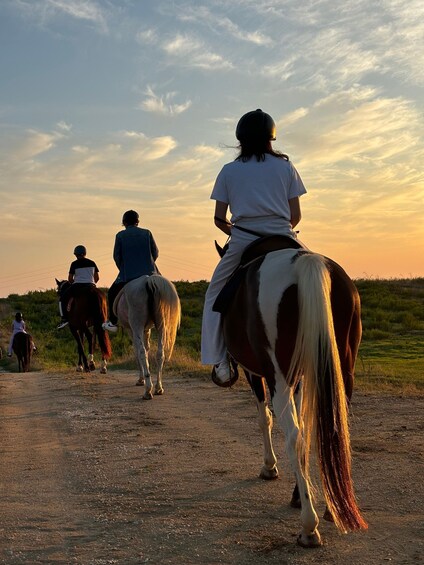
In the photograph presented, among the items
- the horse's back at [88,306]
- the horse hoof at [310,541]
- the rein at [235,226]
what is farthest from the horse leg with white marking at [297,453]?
the horse's back at [88,306]

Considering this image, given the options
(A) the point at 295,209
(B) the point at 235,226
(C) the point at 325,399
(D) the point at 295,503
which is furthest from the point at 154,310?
(C) the point at 325,399

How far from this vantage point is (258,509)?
5168 mm

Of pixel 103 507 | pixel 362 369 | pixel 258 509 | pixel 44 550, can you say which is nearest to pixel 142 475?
pixel 103 507

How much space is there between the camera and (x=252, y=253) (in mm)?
5590

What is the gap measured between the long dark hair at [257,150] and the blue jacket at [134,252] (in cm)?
695

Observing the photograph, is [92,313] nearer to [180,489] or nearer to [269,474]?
[269,474]

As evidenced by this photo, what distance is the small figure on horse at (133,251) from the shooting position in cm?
1262

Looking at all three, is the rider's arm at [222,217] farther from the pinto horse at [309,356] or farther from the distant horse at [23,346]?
the distant horse at [23,346]

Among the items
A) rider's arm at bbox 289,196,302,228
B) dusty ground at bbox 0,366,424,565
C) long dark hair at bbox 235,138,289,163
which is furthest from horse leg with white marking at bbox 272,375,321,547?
long dark hair at bbox 235,138,289,163

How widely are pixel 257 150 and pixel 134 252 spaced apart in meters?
7.14

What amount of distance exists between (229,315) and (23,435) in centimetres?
447

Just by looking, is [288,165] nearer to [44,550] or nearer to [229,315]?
[229,315]

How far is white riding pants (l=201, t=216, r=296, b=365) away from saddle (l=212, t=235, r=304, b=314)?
0.14 meters

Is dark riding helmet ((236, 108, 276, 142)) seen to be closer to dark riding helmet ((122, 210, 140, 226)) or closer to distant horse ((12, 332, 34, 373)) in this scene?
dark riding helmet ((122, 210, 140, 226))
